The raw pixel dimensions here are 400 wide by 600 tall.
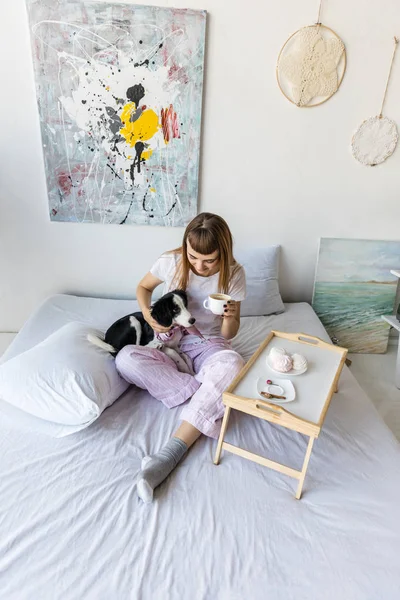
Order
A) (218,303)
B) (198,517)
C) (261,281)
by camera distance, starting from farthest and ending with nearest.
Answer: (261,281) → (218,303) → (198,517)

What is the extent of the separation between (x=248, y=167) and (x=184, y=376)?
1.16 m

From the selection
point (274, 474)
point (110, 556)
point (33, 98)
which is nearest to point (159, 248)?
point (33, 98)

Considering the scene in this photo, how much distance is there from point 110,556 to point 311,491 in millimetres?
562

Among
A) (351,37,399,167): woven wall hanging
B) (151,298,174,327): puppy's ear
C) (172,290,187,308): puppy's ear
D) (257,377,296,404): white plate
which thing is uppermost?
(351,37,399,167): woven wall hanging

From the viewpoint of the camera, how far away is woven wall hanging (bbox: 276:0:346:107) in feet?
5.75

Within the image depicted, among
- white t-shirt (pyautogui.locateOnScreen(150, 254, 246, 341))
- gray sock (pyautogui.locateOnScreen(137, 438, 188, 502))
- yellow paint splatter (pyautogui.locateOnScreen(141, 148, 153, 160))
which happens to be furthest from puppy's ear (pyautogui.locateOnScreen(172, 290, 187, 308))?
yellow paint splatter (pyautogui.locateOnScreen(141, 148, 153, 160))

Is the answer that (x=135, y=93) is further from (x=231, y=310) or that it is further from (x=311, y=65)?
(x=231, y=310)

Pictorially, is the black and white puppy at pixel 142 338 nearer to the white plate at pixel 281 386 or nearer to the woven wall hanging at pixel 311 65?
the white plate at pixel 281 386

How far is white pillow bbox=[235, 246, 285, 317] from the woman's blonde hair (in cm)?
62

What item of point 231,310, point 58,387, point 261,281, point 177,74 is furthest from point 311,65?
point 58,387

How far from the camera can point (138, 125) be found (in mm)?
1862

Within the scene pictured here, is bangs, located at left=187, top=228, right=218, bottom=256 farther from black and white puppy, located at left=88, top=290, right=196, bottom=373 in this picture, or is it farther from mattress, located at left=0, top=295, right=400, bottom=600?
mattress, located at left=0, top=295, right=400, bottom=600

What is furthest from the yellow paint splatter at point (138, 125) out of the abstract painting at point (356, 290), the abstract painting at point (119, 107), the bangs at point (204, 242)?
the abstract painting at point (356, 290)

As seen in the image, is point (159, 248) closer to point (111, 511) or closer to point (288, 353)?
point (288, 353)
